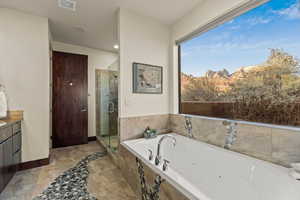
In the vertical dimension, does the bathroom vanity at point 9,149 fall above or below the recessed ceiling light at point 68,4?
below

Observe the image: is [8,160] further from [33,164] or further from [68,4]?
[68,4]

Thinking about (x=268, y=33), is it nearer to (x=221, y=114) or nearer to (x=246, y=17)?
(x=246, y=17)

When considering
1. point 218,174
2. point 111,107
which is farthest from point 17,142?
point 218,174

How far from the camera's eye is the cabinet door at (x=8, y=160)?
1726mm

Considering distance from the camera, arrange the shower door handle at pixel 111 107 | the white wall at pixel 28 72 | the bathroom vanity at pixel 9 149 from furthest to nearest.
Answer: the shower door handle at pixel 111 107 < the white wall at pixel 28 72 < the bathroom vanity at pixel 9 149

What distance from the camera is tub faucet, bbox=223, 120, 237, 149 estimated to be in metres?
1.71

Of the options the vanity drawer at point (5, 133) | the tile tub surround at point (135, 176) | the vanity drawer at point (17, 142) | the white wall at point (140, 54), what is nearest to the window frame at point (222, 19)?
the white wall at point (140, 54)

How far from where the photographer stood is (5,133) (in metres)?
1.72

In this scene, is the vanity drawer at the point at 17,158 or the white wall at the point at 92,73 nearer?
the vanity drawer at the point at 17,158

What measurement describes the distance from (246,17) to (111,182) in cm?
277

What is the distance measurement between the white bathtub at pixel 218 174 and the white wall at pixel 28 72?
1.61 m

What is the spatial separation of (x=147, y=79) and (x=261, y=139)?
68.7 inches

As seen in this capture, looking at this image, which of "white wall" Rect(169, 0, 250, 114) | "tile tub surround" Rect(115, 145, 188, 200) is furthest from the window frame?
"tile tub surround" Rect(115, 145, 188, 200)

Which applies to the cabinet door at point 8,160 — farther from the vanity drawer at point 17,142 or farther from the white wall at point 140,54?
the white wall at point 140,54
